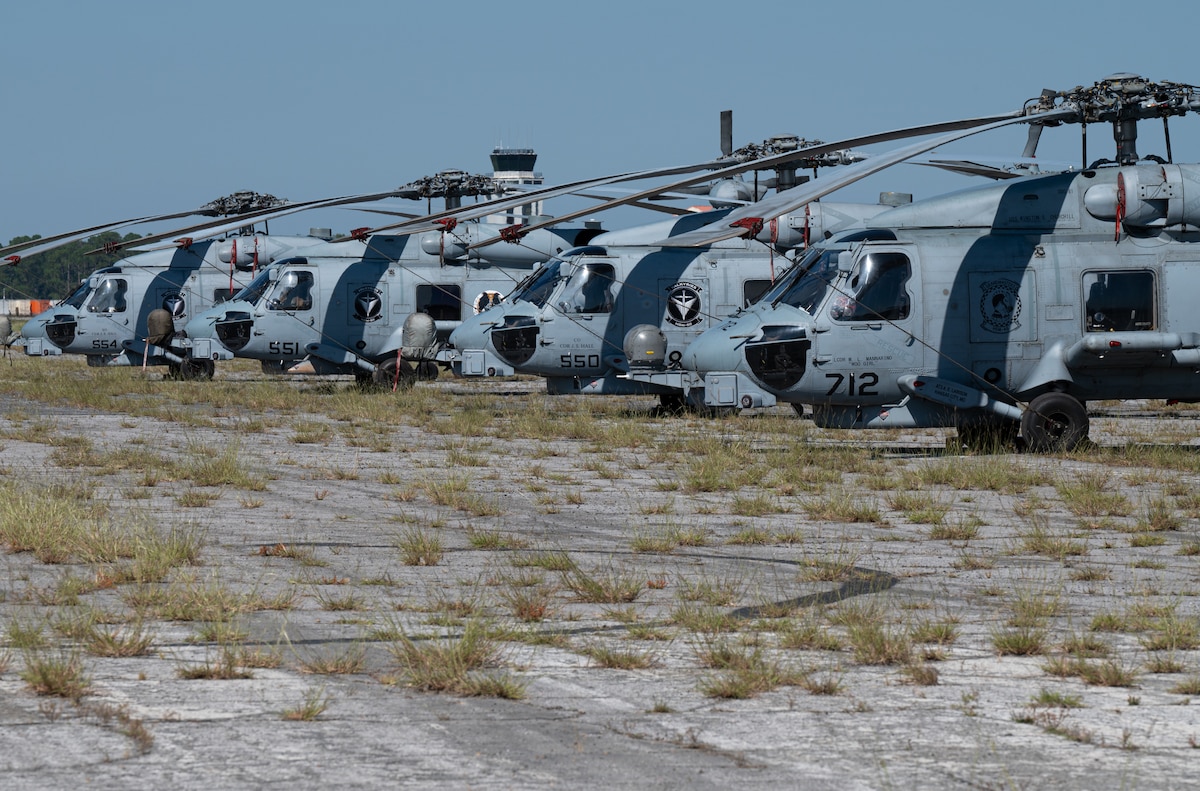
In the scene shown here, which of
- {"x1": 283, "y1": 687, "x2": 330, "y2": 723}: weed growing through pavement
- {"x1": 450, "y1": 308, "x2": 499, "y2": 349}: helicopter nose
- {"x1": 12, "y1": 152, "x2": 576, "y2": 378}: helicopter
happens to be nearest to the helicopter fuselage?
{"x1": 450, "y1": 308, "x2": 499, "y2": 349}: helicopter nose

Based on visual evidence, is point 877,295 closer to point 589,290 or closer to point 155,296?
point 589,290

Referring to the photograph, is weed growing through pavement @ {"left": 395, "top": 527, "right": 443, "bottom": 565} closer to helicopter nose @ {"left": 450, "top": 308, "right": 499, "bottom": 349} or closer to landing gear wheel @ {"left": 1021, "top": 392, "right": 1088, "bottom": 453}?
landing gear wheel @ {"left": 1021, "top": 392, "right": 1088, "bottom": 453}

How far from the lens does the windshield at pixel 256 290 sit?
A: 26.8 meters

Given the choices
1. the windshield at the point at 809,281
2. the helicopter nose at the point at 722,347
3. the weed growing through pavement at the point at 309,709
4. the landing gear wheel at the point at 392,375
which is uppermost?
the windshield at the point at 809,281

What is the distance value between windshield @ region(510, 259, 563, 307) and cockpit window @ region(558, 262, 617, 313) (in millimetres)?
282

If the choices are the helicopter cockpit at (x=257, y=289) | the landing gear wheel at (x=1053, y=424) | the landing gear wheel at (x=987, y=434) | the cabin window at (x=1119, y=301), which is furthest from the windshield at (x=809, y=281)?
the helicopter cockpit at (x=257, y=289)

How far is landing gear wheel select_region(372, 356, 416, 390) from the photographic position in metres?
26.5

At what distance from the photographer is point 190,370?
101 ft

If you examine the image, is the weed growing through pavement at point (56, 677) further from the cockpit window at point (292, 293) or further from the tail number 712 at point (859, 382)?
the cockpit window at point (292, 293)

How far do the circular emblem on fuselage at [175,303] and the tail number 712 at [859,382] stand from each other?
752 inches

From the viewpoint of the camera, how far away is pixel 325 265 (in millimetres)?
26875

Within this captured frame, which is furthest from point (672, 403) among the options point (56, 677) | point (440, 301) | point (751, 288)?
point (56, 677)

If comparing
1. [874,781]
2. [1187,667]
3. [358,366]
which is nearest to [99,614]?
[874,781]

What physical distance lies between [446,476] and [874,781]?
30.2 ft
